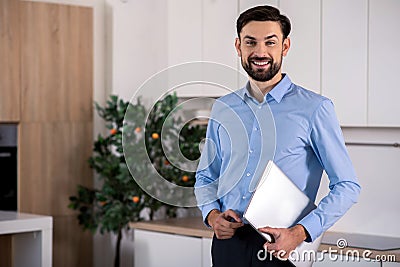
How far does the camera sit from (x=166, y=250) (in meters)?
4.33

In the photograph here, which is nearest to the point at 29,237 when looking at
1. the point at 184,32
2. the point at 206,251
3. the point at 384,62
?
the point at 206,251


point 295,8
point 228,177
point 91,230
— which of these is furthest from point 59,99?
point 228,177

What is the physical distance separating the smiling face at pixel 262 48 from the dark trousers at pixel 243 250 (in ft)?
1.58

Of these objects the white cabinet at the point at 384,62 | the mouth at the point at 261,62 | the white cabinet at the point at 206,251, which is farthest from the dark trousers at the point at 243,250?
the white cabinet at the point at 206,251

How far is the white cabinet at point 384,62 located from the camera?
354 centimetres

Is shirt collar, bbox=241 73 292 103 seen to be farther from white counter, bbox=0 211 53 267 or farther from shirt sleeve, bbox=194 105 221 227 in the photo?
white counter, bbox=0 211 53 267

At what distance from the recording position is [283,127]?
2273 mm

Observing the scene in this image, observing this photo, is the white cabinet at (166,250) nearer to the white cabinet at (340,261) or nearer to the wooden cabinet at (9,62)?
the white cabinet at (340,261)

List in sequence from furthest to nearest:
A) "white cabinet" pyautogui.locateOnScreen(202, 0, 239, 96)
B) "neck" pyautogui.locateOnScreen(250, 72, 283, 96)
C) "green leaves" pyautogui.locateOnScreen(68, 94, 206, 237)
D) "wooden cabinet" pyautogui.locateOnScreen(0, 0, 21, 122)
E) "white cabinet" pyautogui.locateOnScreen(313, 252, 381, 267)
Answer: "wooden cabinet" pyautogui.locateOnScreen(0, 0, 21, 122) < "green leaves" pyautogui.locateOnScreen(68, 94, 206, 237) < "white cabinet" pyautogui.locateOnScreen(202, 0, 239, 96) < "white cabinet" pyautogui.locateOnScreen(313, 252, 381, 267) < "neck" pyautogui.locateOnScreen(250, 72, 283, 96)

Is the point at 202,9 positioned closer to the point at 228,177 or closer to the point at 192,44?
the point at 192,44

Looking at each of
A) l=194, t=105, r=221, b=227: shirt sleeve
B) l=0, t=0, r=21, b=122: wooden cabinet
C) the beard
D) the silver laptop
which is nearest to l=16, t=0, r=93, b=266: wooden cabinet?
l=0, t=0, r=21, b=122: wooden cabinet

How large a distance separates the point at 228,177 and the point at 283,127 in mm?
220

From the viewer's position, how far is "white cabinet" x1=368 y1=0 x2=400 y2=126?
3.54 metres

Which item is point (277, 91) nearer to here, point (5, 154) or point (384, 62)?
point (384, 62)
